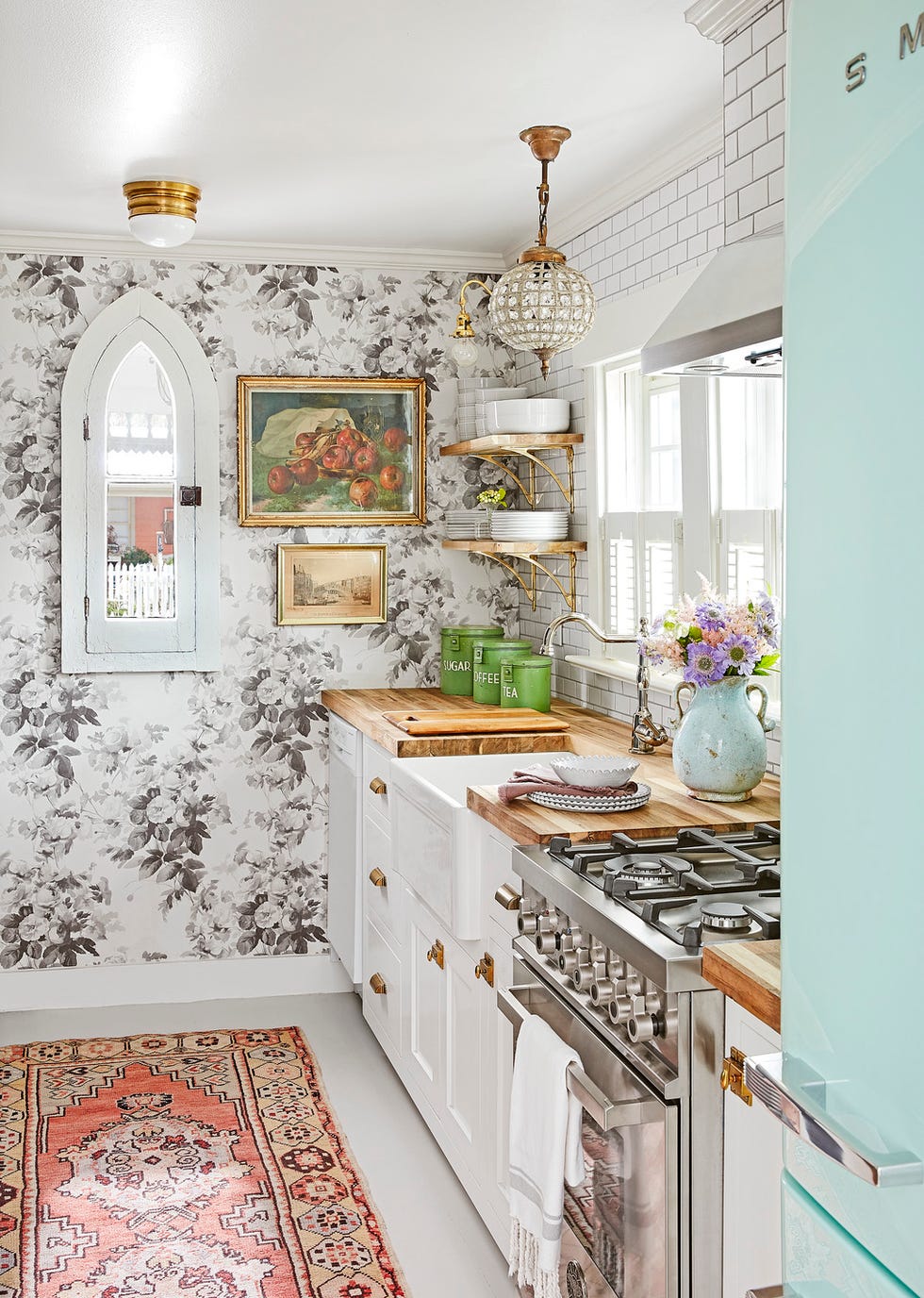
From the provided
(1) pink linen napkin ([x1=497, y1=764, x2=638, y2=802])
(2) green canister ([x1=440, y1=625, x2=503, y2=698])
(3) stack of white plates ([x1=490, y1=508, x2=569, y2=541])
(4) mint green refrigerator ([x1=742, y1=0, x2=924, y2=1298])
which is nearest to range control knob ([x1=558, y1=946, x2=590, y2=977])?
(1) pink linen napkin ([x1=497, y1=764, x2=638, y2=802])

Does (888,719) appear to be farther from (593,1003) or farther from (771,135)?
(771,135)

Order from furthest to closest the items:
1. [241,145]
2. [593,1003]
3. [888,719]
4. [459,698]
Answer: [459,698] → [241,145] → [593,1003] → [888,719]

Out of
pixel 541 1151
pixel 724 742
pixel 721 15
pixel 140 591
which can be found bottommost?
pixel 541 1151

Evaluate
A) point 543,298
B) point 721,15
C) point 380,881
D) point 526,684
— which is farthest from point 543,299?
point 380,881

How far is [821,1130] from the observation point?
0.97 m

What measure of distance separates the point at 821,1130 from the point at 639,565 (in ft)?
8.83

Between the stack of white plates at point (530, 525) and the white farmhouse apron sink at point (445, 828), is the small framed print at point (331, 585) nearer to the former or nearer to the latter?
the stack of white plates at point (530, 525)

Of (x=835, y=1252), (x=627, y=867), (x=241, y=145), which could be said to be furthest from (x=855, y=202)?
(x=241, y=145)

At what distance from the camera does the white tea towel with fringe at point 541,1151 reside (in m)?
1.91

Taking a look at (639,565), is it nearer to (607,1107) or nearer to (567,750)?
(567,750)

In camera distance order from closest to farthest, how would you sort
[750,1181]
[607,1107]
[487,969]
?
[750,1181], [607,1107], [487,969]

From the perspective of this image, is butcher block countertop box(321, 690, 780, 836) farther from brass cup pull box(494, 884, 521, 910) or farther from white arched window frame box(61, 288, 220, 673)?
white arched window frame box(61, 288, 220, 673)

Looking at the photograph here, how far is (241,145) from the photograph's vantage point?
10.5 feet

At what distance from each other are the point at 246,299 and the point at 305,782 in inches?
67.6
